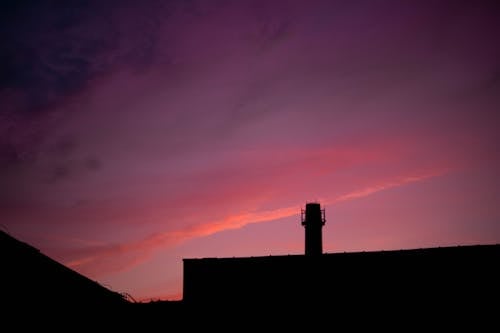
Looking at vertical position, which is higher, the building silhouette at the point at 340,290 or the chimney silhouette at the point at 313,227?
the chimney silhouette at the point at 313,227

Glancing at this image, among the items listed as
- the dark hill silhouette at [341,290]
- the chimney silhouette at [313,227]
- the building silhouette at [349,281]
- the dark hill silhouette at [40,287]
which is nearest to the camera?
the dark hill silhouette at [40,287]

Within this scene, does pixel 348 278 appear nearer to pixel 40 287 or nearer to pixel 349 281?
pixel 349 281

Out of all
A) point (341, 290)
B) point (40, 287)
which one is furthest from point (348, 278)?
point (40, 287)

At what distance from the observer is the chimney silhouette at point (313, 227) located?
24.0m

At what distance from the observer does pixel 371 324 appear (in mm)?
18594

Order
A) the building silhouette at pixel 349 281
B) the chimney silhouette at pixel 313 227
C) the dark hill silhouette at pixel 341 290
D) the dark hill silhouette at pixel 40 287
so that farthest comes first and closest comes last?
1. the chimney silhouette at pixel 313 227
2. the building silhouette at pixel 349 281
3. the dark hill silhouette at pixel 341 290
4. the dark hill silhouette at pixel 40 287

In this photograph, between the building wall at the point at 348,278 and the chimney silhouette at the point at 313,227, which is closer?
the building wall at the point at 348,278

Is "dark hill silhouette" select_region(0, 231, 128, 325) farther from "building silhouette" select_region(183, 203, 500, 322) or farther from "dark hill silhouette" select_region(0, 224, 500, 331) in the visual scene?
"building silhouette" select_region(183, 203, 500, 322)

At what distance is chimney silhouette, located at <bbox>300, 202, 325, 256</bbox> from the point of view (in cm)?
2397

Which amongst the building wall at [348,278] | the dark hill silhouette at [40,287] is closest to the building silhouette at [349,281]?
the building wall at [348,278]

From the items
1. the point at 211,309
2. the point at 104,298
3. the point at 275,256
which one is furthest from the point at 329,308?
the point at 104,298

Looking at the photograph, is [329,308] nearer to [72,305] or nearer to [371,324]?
[371,324]

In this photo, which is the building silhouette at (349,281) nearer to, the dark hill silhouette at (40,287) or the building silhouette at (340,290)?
the building silhouette at (340,290)

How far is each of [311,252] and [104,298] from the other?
14397mm
